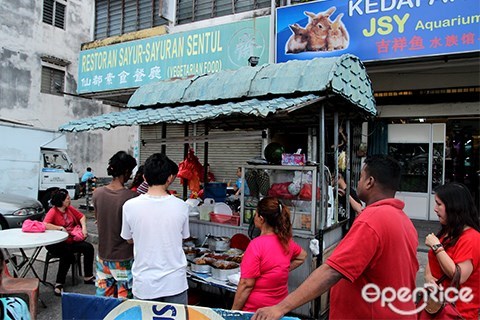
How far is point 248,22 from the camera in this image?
852 centimetres

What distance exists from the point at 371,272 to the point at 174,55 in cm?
865

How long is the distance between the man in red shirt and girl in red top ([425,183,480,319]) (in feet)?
2.04

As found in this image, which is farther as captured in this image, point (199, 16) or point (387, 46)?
point (199, 16)

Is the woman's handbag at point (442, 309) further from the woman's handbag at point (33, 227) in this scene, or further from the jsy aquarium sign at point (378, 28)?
the jsy aquarium sign at point (378, 28)

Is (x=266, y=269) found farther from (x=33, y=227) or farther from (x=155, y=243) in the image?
(x=33, y=227)

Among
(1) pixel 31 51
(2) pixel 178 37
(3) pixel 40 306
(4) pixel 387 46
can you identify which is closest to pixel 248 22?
(2) pixel 178 37

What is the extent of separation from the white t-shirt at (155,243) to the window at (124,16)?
8843 millimetres

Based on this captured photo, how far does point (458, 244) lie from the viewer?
2436 mm

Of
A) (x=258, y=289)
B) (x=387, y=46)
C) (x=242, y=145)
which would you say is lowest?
(x=258, y=289)

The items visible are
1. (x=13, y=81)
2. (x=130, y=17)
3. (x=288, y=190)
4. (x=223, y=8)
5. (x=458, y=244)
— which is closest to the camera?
(x=458, y=244)

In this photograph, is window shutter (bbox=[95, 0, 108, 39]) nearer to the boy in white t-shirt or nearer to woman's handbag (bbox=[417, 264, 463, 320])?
the boy in white t-shirt

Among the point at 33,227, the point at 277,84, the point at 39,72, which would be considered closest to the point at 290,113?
the point at 277,84

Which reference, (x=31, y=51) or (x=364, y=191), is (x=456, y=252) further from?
(x=31, y=51)

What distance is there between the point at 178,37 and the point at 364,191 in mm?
8399
